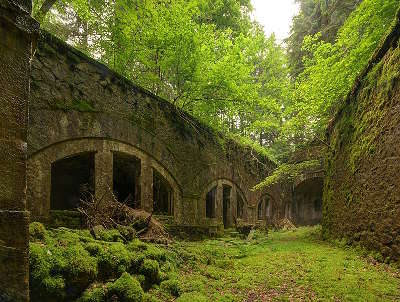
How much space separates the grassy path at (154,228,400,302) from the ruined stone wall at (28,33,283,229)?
329 centimetres

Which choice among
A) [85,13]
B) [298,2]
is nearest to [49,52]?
[85,13]

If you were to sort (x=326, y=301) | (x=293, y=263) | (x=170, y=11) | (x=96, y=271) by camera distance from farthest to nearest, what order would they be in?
(x=170, y=11), (x=293, y=263), (x=326, y=301), (x=96, y=271)

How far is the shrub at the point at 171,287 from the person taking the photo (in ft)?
16.3

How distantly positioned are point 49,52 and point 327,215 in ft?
31.6

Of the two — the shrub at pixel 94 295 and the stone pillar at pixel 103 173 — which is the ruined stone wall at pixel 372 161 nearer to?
the shrub at pixel 94 295

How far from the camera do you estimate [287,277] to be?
617 centimetres

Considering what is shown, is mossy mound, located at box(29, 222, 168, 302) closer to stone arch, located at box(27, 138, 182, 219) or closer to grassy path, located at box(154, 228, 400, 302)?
grassy path, located at box(154, 228, 400, 302)

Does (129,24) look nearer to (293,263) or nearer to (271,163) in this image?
(293,263)

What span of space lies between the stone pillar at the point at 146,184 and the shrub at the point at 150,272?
465 cm

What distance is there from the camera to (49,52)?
7.63 meters

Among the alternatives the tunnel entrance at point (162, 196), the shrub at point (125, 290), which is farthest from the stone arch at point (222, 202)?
the shrub at point (125, 290)

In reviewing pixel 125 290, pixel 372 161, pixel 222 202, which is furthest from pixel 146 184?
pixel 372 161

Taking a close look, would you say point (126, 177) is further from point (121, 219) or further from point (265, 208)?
point (265, 208)

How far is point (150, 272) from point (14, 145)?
10.5 feet
